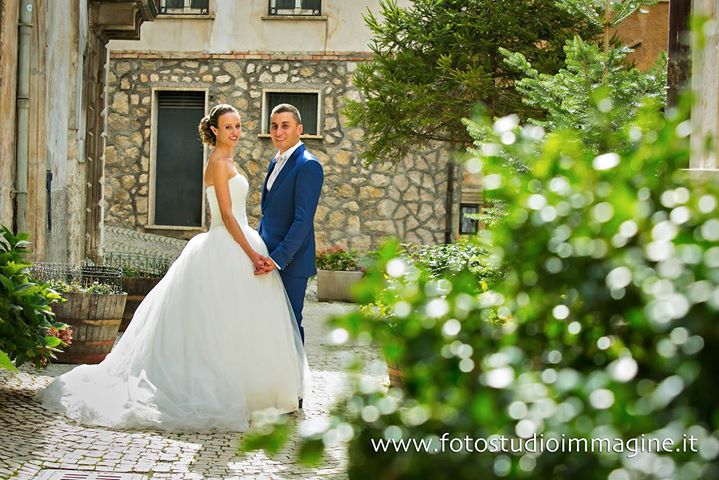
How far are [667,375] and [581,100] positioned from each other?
238 inches

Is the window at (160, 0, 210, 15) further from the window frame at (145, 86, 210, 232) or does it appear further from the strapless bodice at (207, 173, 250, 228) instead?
the strapless bodice at (207, 173, 250, 228)

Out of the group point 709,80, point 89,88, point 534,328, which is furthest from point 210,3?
point 534,328

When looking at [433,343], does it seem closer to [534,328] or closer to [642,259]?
[534,328]

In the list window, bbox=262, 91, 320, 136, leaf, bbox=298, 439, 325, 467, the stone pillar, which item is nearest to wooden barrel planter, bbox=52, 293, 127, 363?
the stone pillar

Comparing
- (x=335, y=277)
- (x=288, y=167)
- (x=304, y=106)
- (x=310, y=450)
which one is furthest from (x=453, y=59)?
(x=310, y=450)

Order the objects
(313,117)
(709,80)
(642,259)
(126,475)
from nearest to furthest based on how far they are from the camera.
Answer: (642,259), (126,475), (709,80), (313,117)

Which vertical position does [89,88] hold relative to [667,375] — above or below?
above

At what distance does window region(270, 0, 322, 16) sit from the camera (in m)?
20.4

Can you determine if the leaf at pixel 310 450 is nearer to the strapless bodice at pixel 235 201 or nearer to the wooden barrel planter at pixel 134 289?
the strapless bodice at pixel 235 201

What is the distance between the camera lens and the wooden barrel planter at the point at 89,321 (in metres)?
8.07

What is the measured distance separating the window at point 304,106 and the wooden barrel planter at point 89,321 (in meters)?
12.2

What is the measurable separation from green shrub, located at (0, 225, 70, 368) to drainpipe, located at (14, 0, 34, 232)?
2311 mm

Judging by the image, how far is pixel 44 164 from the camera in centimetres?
970

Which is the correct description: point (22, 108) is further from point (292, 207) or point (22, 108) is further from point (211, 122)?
point (292, 207)
